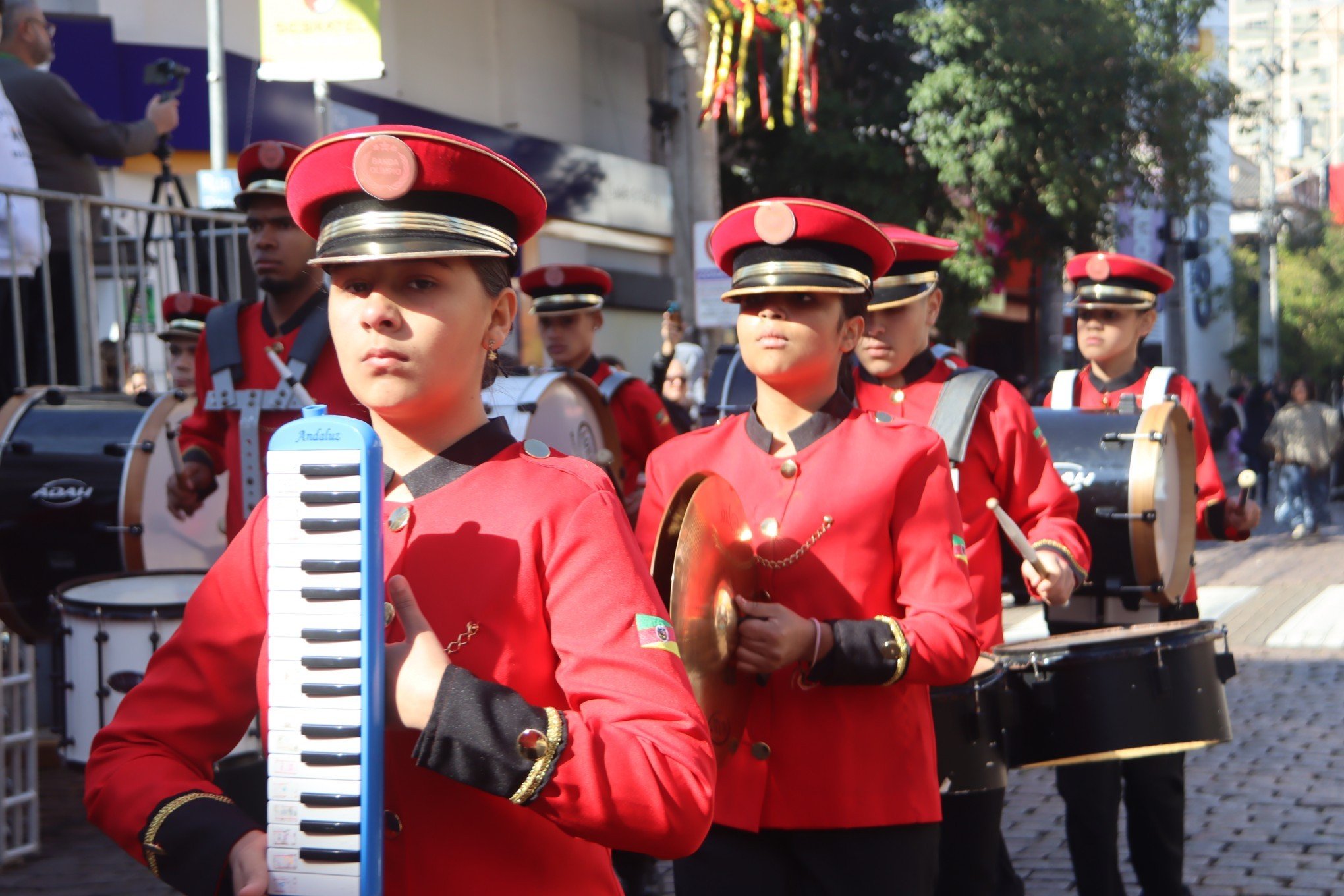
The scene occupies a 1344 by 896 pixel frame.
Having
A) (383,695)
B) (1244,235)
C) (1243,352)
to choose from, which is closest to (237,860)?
(383,695)

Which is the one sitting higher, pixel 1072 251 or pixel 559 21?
pixel 559 21

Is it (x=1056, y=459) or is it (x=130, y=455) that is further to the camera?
(x=130, y=455)

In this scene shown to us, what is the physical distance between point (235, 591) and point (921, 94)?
17.5 meters

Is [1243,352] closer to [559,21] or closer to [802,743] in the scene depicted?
[559,21]

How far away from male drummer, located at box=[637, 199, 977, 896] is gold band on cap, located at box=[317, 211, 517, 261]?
1.19 m

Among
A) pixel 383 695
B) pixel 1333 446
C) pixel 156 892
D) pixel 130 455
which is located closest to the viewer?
pixel 383 695

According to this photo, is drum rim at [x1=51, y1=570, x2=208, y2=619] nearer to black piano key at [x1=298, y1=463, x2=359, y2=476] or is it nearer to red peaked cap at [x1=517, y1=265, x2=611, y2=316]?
red peaked cap at [x1=517, y1=265, x2=611, y2=316]

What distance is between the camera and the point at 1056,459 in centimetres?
550

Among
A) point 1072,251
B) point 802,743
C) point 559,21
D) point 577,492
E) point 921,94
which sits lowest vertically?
point 802,743

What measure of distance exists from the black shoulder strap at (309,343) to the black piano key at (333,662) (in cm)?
351

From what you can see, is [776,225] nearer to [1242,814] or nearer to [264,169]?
[264,169]

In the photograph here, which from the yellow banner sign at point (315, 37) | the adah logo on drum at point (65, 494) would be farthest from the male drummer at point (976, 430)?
the yellow banner sign at point (315, 37)

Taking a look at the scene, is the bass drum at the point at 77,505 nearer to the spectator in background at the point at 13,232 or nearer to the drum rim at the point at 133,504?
the drum rim at the point at 133,504

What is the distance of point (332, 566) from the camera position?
1613 mm
